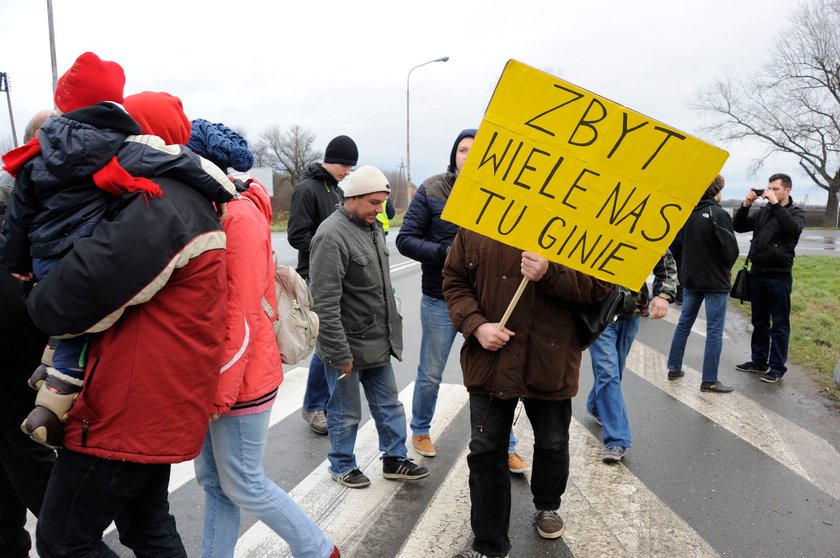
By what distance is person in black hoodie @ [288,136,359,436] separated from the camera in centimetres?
466

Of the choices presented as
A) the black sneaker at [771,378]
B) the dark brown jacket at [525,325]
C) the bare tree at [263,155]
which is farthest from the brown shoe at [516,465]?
the bare tree at [263,155]

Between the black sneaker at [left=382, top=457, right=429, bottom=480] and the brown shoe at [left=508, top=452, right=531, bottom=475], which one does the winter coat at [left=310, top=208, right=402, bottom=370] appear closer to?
the black sneaker at [left=382, top=457, right=429, bottom=480]

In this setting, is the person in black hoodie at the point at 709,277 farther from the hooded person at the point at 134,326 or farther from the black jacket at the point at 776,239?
the hooded person at the point at 134,326

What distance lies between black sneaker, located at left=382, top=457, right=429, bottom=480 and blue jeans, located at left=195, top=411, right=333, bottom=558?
1.14 m

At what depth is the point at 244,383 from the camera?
7.55 feet

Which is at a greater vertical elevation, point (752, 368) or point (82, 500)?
point (82, 500)

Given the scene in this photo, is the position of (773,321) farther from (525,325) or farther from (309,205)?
(309,205)

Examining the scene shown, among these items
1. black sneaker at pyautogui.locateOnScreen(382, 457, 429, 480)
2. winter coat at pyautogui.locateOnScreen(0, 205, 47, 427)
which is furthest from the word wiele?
winter coat at pyautogui.locateOnScreen(0, 205, 47, 427)

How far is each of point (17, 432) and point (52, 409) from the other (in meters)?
0.95

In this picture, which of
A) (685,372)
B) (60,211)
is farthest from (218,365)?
(685,372)

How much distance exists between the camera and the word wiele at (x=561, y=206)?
8.69 ft

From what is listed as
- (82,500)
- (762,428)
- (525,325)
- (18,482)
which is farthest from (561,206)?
(762,428)

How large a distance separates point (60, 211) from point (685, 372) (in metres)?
6.13

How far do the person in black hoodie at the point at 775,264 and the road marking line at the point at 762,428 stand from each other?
77 cm
